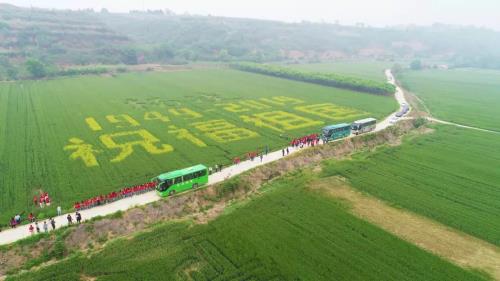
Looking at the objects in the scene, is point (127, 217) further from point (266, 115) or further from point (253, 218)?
point (266, 115)

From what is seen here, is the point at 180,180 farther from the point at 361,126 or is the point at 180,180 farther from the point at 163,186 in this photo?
the point at 361,126

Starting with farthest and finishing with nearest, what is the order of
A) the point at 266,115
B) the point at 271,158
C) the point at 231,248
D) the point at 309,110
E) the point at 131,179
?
the point at 309,110
the point at 266,115
the point at 271,158
the point at 131,179
the point at 231,248

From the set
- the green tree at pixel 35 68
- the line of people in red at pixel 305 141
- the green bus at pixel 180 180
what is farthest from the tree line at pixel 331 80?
the green bus at pixel 180 180

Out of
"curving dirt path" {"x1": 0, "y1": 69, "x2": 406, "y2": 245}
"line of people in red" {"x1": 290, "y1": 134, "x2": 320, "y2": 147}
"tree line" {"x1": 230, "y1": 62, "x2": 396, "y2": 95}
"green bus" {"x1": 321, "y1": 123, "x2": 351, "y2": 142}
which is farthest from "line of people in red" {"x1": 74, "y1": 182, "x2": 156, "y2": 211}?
"tree line" {"x1": 230, "y1": 62, "x2": 396, "y2": 95}

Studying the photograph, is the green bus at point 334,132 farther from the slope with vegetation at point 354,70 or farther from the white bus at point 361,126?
the slope with vegetation at point 354,70

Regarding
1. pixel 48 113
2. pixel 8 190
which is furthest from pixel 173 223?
pixel 48 113

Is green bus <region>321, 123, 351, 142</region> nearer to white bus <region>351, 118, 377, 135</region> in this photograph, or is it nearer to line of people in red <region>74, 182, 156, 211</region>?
white bus <region>351, 118, 377, 135</region>
